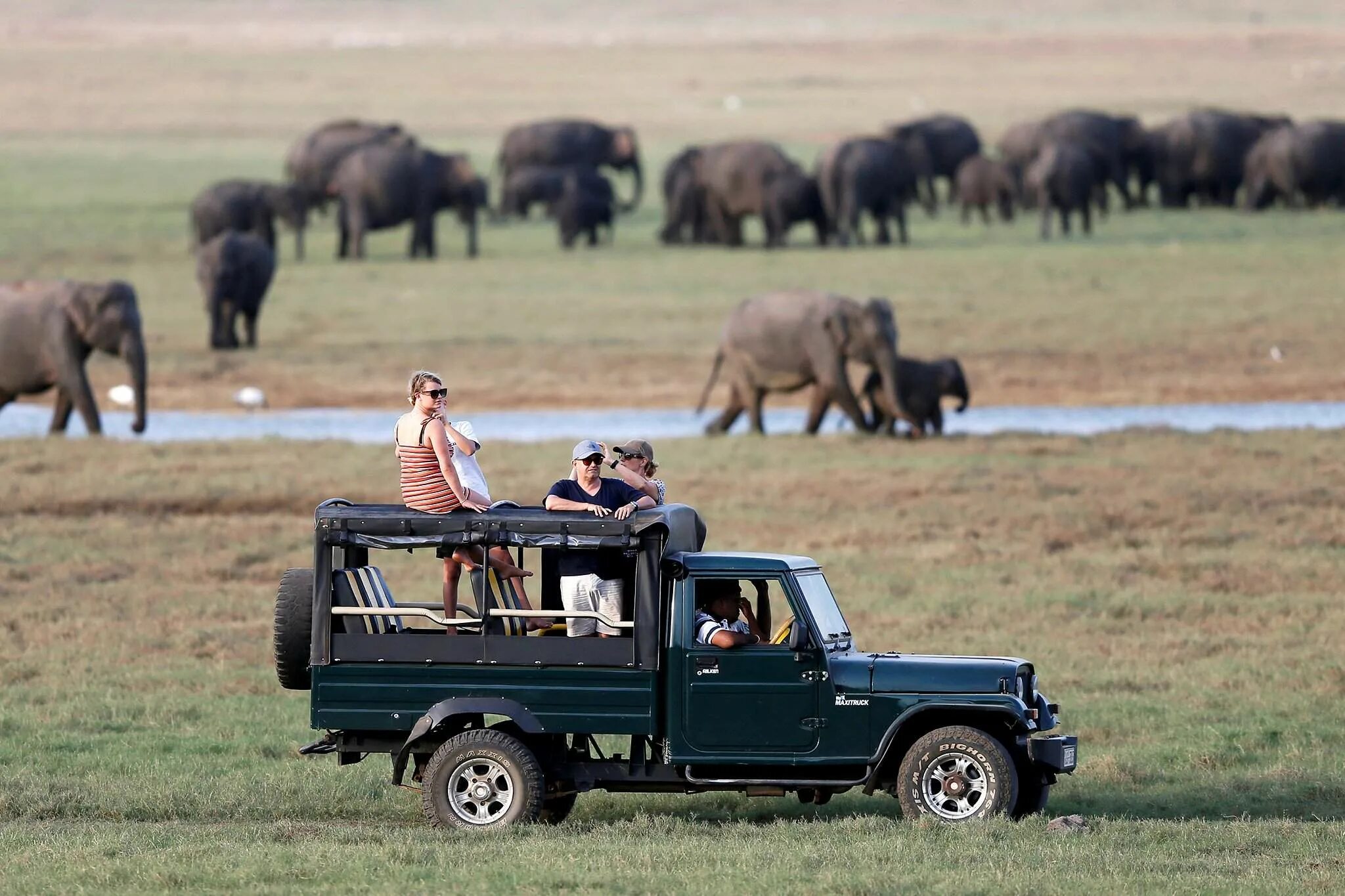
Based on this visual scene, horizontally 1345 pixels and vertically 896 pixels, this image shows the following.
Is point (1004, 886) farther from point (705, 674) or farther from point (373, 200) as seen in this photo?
point (373, 200)

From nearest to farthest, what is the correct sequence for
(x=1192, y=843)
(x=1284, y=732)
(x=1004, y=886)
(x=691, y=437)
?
(x=1004, y=886) < (x=1192, y=843) < (x=1284, y=732) < (x=691, y=437)

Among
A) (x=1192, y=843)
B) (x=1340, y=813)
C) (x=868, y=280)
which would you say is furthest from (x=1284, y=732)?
(x=868, y=280)

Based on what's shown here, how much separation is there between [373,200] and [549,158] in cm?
1519

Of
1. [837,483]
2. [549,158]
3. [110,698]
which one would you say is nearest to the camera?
[110,698]

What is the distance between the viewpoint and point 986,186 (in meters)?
56.2

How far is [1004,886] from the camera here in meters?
9.27

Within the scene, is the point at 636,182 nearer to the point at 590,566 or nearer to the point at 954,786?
the point at 590,566

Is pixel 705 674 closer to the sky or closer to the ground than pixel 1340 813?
closer to the sky

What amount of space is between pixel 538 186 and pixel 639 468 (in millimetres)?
46895

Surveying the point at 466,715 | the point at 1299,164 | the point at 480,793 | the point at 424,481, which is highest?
the point at 1299,164

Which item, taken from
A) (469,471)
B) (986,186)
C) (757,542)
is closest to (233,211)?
(986,186)

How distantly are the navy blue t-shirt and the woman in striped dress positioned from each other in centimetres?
31

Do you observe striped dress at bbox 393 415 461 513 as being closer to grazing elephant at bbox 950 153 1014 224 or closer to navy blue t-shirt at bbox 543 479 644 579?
navy blue t-shirt at bbox 543 479 644 579

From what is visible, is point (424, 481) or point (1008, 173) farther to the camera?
point (1008, 173)
